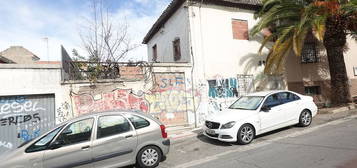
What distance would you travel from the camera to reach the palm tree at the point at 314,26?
339 inches

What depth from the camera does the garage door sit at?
22.4ft

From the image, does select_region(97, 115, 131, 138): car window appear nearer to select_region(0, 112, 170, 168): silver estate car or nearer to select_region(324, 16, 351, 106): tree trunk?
select_region(0, 112, 170, 168): silver estate car

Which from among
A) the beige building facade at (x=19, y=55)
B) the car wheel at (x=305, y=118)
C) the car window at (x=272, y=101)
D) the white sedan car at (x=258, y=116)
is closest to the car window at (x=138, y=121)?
the white sedan car at (x=258, y=116)

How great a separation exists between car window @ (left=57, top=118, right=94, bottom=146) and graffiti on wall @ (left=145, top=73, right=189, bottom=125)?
4.18 metres

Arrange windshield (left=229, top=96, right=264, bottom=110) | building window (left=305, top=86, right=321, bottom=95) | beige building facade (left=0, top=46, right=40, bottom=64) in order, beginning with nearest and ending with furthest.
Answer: windshield (left=229, top=96, right=264, bottom=110), building window (left=305, top=86, right=321, bottom=95), beige building facade (left=0, top=46, right=40, bottom=64)

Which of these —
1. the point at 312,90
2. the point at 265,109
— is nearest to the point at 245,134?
the point at 265,109

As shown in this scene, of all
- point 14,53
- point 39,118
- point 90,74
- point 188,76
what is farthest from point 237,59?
point 14,53

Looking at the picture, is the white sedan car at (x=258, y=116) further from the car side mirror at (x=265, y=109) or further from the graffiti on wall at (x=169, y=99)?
the graffiti on wall at (x=169, y=99)

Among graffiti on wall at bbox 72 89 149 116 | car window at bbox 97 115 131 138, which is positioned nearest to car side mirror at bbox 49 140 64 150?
car window at bbox 97 115 131 138

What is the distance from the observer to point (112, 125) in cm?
475

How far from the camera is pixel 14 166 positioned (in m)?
3.91

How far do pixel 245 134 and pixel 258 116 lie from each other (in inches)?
31.0

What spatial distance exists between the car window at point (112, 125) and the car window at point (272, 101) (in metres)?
4.77

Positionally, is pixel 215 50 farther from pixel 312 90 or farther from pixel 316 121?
pixel 312 90
